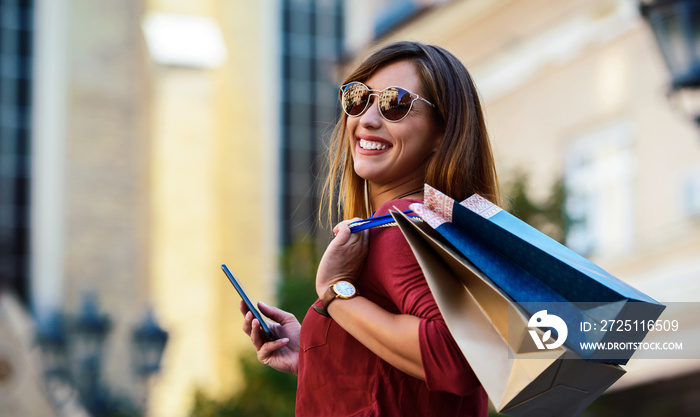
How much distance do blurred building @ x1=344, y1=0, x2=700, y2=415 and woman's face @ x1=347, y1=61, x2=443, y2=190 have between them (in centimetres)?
701

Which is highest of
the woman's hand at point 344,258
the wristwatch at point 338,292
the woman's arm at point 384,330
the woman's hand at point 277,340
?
the woman's hand at point 344,258

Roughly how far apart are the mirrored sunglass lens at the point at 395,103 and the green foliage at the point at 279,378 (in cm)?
Result: 825

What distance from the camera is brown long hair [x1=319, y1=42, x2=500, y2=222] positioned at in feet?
6.88

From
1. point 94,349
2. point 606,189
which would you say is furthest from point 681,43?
point 94,349

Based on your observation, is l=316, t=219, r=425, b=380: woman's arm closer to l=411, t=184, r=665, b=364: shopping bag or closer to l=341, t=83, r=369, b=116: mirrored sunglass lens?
l=411, t=184, r=665, b=364: shopping bag

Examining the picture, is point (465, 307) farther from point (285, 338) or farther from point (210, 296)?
point (210, 296)

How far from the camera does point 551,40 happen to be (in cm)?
1425

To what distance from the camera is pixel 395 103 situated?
2148 mm

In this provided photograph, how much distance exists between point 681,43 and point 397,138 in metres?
3.82

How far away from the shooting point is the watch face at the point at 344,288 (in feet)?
6.54

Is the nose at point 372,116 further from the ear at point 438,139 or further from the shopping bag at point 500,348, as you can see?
the shopping bag at point 500,348

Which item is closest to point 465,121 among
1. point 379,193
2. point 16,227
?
point 379,193

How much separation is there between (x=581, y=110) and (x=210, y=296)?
1175cm

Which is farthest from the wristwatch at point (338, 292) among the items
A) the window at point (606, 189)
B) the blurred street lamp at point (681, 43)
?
the window at point (606, 189)
